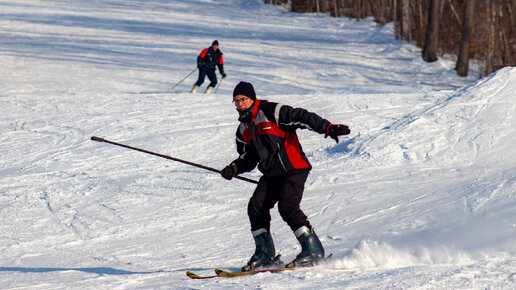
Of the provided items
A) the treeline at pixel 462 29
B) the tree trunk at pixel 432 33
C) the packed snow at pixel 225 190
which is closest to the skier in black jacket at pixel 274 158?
the packed snow at pixel 225 190

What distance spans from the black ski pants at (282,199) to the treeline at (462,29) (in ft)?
53.7

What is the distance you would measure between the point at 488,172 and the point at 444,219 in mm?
1689

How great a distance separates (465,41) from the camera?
2028 cm

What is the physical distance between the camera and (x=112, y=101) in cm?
1399

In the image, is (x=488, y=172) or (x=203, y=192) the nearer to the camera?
(x=488, y=172)

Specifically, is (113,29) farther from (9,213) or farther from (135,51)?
(9,213)

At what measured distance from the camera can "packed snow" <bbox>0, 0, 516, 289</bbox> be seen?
475 centimetres

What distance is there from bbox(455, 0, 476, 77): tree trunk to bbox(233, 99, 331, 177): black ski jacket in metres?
17.5

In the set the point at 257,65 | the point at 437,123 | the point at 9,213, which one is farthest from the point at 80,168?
the point at 257,65

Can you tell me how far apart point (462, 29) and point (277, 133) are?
1810 centimetres

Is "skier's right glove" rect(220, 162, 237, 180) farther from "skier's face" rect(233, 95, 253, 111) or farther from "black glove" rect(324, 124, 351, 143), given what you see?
"black glove" rect(324, 124, 351, 143)

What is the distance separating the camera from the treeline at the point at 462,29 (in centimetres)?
2031

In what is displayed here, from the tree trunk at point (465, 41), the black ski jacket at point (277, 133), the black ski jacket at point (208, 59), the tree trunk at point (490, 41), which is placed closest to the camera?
the black ski jacket at point (277, 133)

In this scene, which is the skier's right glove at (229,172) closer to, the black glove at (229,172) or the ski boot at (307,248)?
the black glove at (229,172)
